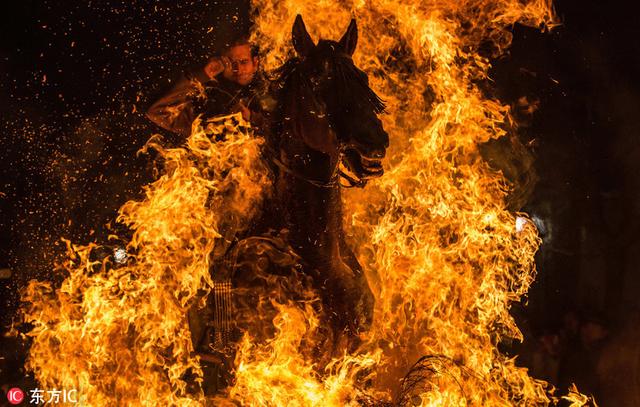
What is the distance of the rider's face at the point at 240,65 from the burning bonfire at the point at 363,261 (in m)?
0.51

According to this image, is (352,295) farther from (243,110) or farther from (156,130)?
(156,130)

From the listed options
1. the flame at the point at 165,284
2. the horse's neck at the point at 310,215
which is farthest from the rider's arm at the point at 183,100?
the horse's neck at the point at 310,215

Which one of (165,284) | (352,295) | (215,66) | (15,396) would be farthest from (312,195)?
(15,396)

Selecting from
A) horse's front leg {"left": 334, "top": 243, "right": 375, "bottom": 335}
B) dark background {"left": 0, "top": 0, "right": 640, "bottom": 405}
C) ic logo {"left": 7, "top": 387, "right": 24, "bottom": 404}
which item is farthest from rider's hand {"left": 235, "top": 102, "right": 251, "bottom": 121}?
ic logo {"left": 7, "top": 387, "right": 24, "bottom": 404}

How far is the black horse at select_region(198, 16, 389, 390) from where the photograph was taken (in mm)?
3150

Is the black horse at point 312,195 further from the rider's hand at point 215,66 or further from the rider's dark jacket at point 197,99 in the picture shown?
the rider's hand at point 215,66

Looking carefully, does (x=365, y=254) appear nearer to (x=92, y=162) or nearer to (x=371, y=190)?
(x=371, y=190)

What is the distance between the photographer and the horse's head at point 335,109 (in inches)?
120

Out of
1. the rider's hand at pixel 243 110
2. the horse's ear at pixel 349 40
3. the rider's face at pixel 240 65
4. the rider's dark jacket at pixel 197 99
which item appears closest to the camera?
the horse's ear at pixel 349 40

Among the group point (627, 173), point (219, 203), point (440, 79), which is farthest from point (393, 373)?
point (627, 173)

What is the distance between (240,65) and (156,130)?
2.01m

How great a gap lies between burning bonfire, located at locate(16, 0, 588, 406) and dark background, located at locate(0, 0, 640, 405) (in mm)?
1332

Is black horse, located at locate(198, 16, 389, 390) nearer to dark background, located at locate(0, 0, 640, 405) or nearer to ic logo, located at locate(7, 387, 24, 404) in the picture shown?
dark background, located at locate(0, 0, 640, 405)

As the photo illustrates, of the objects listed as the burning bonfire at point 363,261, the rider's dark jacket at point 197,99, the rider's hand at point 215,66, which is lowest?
the burning bonfire at point 363,261
